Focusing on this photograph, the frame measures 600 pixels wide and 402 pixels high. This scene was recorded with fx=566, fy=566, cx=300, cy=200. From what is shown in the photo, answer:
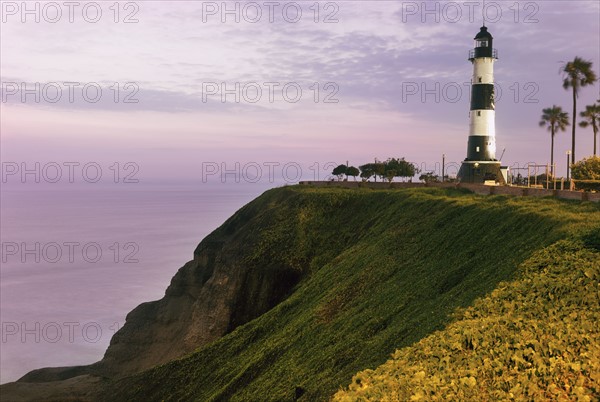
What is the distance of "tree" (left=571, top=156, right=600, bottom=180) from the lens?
47.9m

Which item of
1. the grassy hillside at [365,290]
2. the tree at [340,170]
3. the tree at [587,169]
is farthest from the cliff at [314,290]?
the tree at [340,170]

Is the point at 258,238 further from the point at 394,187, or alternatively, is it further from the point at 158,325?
the point at 394,187

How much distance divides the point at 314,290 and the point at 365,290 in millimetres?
7006

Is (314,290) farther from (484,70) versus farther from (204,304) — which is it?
(484,70)

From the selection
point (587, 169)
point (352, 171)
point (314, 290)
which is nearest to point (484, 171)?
point (352, 171)

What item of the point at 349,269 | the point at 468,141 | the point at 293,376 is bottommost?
the point at 293,376

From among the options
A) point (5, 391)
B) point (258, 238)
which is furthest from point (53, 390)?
point (258, 238)

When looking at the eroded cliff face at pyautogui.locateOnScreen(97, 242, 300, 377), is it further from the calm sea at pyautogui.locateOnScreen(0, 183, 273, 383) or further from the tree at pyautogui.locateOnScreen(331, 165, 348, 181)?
the tree at pyautogui.locateOnScreen(331, 165, 348, 181)

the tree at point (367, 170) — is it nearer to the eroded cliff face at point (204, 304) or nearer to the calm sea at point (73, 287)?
the eroded cliff face at point (204, 304)

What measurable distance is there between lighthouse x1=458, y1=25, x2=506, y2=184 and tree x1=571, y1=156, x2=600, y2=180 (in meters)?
24.1

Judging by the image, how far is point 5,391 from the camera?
46.4 m

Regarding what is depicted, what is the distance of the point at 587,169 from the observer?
1918 inches

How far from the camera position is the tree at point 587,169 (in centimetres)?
4789

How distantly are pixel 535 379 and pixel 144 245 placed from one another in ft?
524
